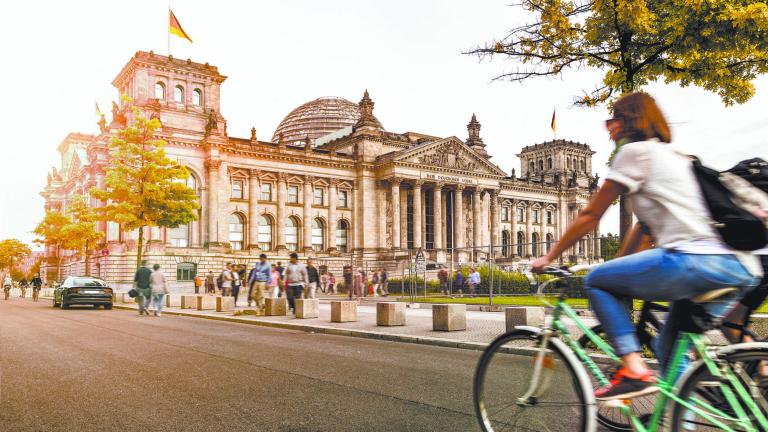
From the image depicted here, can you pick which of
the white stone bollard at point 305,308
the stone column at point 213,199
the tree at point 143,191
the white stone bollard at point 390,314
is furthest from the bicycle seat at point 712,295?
the stone column at point 213,199

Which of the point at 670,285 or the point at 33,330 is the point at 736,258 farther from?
the point at 33,330

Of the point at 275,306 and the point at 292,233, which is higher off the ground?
the point at 292,233

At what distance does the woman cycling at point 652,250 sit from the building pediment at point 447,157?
60919mm

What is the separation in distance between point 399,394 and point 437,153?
6271 centimetres

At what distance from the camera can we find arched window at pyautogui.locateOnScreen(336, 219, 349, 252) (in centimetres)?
6600

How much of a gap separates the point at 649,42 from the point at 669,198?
383 inches

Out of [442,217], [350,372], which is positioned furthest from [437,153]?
[350,372]

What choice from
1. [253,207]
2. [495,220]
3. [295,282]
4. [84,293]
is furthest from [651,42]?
[495,220]

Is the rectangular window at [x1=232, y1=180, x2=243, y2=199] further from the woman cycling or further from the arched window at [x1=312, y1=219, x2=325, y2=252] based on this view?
the woman cycling

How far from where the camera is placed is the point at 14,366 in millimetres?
8664

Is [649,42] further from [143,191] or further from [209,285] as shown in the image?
[209,285]

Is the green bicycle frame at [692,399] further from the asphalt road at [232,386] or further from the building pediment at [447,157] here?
the building pediment at [447,157]

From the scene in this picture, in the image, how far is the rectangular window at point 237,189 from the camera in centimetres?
5941

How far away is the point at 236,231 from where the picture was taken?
59656mm
